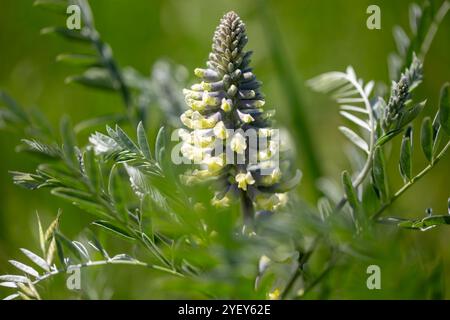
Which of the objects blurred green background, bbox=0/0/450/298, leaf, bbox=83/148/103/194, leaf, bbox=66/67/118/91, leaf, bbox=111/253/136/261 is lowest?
leaf, bbox=111/253/136/261

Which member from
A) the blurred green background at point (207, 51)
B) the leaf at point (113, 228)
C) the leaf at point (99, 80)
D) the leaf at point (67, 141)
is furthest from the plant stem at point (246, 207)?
the blurred green background at point (207, 51)

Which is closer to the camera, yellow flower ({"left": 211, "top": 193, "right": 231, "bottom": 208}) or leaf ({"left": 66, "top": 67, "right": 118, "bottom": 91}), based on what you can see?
yellow flower ({"left": 211, "top": 193, "right": 231, "bottom": 208})

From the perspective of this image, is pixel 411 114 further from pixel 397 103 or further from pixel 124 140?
pixel 124 140

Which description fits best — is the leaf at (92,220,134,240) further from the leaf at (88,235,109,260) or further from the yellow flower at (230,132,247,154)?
the yellow flower at (230,132,247,154)

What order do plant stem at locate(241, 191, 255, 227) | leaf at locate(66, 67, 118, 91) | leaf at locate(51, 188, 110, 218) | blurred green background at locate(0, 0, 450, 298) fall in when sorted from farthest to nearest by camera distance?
1. blurred green background at locate(0, 0, 450, 298)
2. leaf at locate(66, 67, 118, 91)
3. plant stem at locate(241, 191, 255, 227)
4. leaf at locate(51, 188, 110, 218)

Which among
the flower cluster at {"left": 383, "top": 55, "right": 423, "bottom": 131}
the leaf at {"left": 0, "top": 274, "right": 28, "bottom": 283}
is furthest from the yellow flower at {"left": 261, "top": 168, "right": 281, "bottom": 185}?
the leaf at {"left": 0, "top": 274, "right": 28, "bottom": 283}

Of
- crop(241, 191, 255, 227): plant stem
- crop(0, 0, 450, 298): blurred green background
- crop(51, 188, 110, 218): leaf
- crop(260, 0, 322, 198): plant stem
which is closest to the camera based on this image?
crop(51, 188, 110, 218): leaf

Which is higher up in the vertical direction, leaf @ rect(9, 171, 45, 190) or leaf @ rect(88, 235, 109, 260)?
leaf @ rect(9, 171, 45, 190)

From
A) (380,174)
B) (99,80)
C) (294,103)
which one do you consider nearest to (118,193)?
(380,174)

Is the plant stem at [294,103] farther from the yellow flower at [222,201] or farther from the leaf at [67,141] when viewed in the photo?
the leaf at [67,141]
